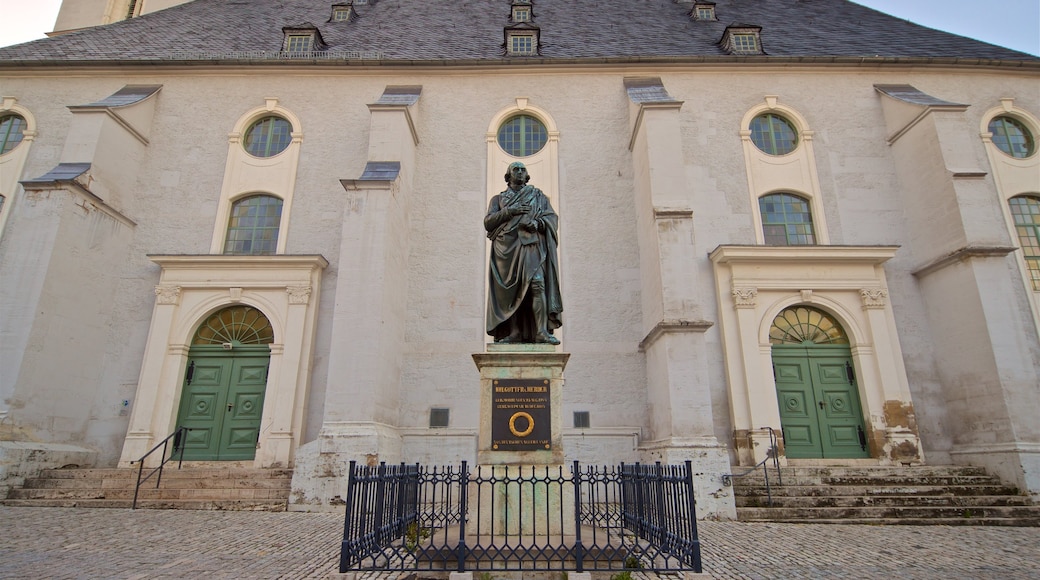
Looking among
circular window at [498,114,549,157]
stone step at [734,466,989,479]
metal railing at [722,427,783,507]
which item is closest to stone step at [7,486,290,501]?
metal railing at [722,427,783,507]

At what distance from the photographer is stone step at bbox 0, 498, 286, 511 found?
9367 mm

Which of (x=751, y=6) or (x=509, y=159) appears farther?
(x=751, y=6)

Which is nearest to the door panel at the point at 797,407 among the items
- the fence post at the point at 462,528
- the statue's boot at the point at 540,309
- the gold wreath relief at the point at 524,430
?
the statue's boot at the point at 540,309

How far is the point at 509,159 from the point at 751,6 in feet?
39.3

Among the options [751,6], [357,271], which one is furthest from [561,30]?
[357,271]

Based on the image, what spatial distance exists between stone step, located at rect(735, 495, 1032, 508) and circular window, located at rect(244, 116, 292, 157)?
534 inches

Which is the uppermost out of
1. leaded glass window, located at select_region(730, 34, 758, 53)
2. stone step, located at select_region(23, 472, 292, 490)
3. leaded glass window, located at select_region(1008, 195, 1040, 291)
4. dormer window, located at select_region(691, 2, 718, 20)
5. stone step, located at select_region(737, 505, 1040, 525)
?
dormer window, located at select_region(691, 2, 718, 20)

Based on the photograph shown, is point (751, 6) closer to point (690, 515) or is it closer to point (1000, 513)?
point (1000, 513)

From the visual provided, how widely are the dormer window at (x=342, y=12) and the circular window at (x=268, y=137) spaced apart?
590cm

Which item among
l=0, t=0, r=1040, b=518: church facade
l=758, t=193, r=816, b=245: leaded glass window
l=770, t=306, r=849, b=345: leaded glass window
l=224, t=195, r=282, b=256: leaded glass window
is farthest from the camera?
l=224, t=195, r=282, b=256: leaded glass window

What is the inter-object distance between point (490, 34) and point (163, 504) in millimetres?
14849

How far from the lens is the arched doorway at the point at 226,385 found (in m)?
11.9

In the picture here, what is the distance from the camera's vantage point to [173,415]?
1195 centimetres

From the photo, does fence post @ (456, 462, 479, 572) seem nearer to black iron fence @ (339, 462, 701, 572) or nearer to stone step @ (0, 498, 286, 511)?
black iron fence @ (339, 462, 701, 572)
